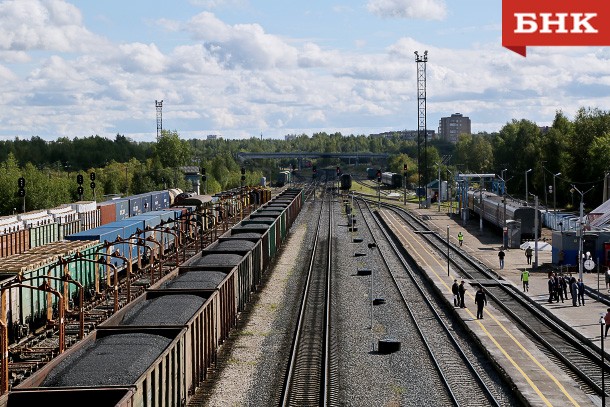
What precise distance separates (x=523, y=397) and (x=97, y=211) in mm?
44226

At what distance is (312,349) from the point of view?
101 ft

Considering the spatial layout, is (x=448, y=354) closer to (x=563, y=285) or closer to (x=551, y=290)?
(x=551, y=290)

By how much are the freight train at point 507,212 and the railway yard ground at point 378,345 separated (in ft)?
35.0

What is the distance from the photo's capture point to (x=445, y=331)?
34.3 meters

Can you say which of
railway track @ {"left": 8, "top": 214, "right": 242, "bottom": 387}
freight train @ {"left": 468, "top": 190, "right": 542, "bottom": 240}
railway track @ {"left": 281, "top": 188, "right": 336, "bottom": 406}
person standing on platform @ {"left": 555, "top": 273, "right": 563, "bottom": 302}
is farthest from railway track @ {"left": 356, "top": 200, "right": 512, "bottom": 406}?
freight train @ {"left": 468, "top": 190, "right": 542, "bottom": 240}

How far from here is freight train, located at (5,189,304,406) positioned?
15.6 meters

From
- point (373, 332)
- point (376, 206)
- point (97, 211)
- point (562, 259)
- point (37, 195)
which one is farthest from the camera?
point (376, 206)

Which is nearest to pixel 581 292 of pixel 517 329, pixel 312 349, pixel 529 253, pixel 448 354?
pixel 517 329

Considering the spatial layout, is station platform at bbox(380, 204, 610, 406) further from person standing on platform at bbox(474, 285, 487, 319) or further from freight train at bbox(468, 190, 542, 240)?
freight train at bbox(468, 190, 542, 240)

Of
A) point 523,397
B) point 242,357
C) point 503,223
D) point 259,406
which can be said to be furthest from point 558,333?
point 503,223

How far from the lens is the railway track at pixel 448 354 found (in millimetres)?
24953

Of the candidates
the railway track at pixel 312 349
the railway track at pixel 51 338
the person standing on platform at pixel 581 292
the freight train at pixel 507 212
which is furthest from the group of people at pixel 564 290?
the freight train at pixel 507 212

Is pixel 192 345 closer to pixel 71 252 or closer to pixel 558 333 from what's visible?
pixel 71 252

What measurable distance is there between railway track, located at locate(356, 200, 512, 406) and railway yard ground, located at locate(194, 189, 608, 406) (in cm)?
22
